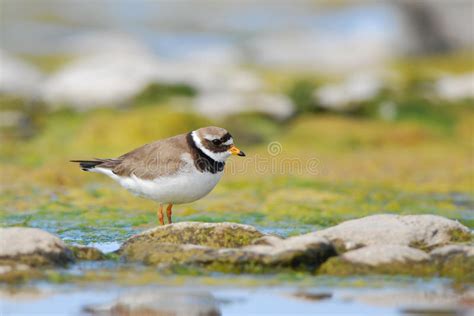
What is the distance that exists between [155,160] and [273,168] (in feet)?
18.9

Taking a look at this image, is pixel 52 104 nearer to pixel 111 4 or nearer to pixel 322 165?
pixel 322 165

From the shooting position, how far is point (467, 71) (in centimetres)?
2341

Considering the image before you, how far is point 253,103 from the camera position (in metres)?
18.8

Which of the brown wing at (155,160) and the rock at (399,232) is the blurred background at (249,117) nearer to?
the brown wing at (155,160)

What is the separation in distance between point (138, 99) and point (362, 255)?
1269 centimetres

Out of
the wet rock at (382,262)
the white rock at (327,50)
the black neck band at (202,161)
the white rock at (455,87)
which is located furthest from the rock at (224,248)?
the white rock at (327,50)

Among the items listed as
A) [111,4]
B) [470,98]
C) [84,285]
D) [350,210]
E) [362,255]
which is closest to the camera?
[84,285]

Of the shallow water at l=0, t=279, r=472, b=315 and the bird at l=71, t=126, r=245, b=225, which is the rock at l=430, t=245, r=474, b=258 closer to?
the shallow water at l=0, t=279, r=472, b=315

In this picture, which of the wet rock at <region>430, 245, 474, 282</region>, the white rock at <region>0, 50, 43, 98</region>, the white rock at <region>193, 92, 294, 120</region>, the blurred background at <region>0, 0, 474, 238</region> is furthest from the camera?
the white rock at <region>0, 50, 43, 98</region>

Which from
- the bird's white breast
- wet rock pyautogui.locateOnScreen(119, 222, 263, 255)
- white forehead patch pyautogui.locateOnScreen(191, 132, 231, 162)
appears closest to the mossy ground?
the bird's white breast

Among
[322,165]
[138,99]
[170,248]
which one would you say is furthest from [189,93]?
[170,248]

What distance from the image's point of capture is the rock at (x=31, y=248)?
25.5 ft

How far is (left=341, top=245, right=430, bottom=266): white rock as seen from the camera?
25.7ft

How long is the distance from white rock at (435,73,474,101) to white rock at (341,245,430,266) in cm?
1246
